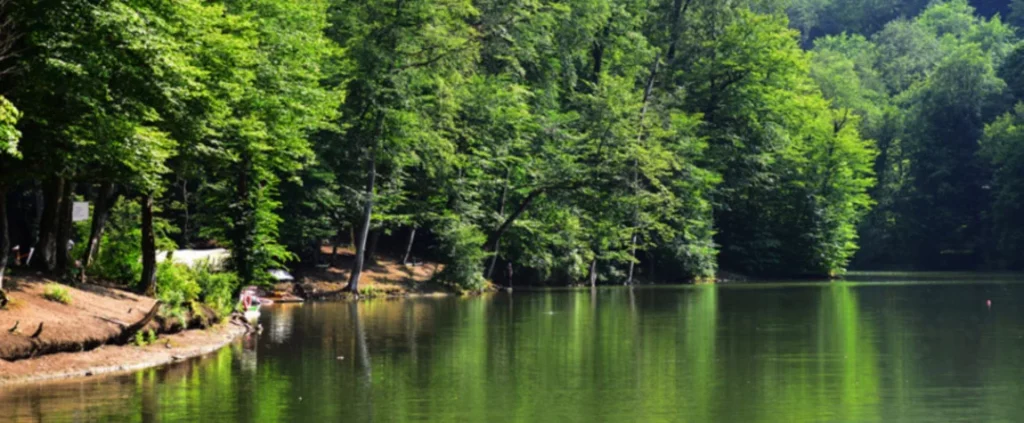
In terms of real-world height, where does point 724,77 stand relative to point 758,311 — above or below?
above

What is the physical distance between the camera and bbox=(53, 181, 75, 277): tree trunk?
30.7 m

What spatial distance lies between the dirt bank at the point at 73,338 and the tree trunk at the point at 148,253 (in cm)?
202

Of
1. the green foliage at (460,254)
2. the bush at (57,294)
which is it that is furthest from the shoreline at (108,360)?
the green foliage at (460,254)

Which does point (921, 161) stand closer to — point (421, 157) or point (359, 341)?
point (421, 157)

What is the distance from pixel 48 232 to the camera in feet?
101

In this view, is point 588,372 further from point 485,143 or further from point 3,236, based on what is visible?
point 485,143

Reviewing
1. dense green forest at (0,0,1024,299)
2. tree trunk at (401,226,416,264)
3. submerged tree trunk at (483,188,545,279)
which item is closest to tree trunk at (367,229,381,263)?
dense green forest at (0,0,1024,299)

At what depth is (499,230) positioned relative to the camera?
6244 centimetres

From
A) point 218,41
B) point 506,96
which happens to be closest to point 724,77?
point 506,96

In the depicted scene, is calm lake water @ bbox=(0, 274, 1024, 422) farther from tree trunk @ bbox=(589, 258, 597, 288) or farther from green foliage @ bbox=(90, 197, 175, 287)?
tree trunk @ bbox=(589, 258, 597, 288)

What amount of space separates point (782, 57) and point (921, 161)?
30543mm

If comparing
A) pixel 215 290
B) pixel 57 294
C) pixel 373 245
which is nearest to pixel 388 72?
pixel 373 245

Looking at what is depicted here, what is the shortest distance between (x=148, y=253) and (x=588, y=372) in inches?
536

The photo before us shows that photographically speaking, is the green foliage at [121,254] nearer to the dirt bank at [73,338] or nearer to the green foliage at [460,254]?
the dirt bank at [73,338]
